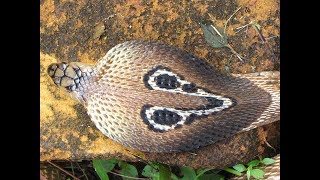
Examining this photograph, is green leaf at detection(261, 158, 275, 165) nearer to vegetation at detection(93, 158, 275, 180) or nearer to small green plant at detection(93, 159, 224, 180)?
vegetation at detection(93, 158, 275, 180)

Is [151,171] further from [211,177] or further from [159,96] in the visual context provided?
[159,96]

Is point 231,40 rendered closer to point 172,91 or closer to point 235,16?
point 235,16

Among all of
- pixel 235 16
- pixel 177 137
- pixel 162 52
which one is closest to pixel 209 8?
pixel 235 16

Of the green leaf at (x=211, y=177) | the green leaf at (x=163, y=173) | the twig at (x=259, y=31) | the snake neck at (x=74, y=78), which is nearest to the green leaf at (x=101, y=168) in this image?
the green leaf at (x=163, y=173)

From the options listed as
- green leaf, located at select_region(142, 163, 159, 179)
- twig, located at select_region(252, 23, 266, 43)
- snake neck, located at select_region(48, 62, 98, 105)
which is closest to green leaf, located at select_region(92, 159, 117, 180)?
green leaf, located at select_region(142, 163, 159, 179)

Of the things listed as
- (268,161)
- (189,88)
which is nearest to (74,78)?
(189,88)

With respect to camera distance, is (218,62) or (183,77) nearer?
(183,77)
